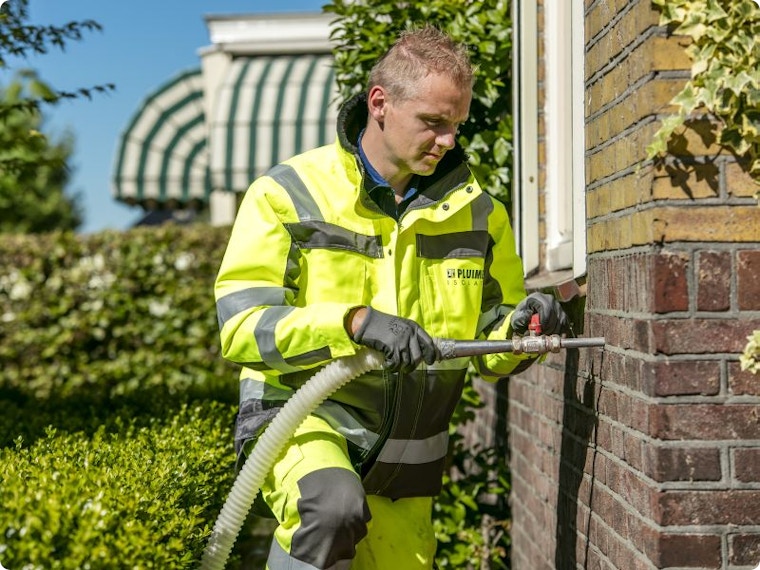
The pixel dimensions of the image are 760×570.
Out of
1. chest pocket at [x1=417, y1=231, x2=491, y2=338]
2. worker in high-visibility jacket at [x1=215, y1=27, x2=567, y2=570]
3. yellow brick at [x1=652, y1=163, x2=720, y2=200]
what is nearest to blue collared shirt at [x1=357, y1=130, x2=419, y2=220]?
worker in high-visibility jacket at [x1=215, y1=27, x2=567, y2=570]

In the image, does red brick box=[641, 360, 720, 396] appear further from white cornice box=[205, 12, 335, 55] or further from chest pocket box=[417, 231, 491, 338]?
white cornice box=[205, 12, 335, 55]

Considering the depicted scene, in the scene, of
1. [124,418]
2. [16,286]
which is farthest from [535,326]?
[16,286]

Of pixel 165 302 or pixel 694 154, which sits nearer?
pixel 694 154

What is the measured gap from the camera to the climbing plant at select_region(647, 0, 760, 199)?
2326mm

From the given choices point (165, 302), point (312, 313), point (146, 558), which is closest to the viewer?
point (146, 558)

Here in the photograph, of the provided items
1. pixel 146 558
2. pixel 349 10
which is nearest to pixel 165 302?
pixel 349 10

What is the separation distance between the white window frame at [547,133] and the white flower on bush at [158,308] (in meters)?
4.88

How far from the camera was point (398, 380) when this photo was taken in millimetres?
3039

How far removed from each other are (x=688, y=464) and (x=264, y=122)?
10.3 m

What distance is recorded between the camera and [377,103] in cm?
313

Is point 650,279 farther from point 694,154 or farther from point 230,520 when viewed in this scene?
point 230,520

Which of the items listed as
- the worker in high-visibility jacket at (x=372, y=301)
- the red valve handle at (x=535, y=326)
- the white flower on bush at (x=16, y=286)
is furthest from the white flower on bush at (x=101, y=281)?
the red valve handle at (x=535, y=326)

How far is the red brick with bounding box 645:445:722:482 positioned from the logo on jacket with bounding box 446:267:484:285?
3.11 feet

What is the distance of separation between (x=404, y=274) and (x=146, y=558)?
1176 mm
